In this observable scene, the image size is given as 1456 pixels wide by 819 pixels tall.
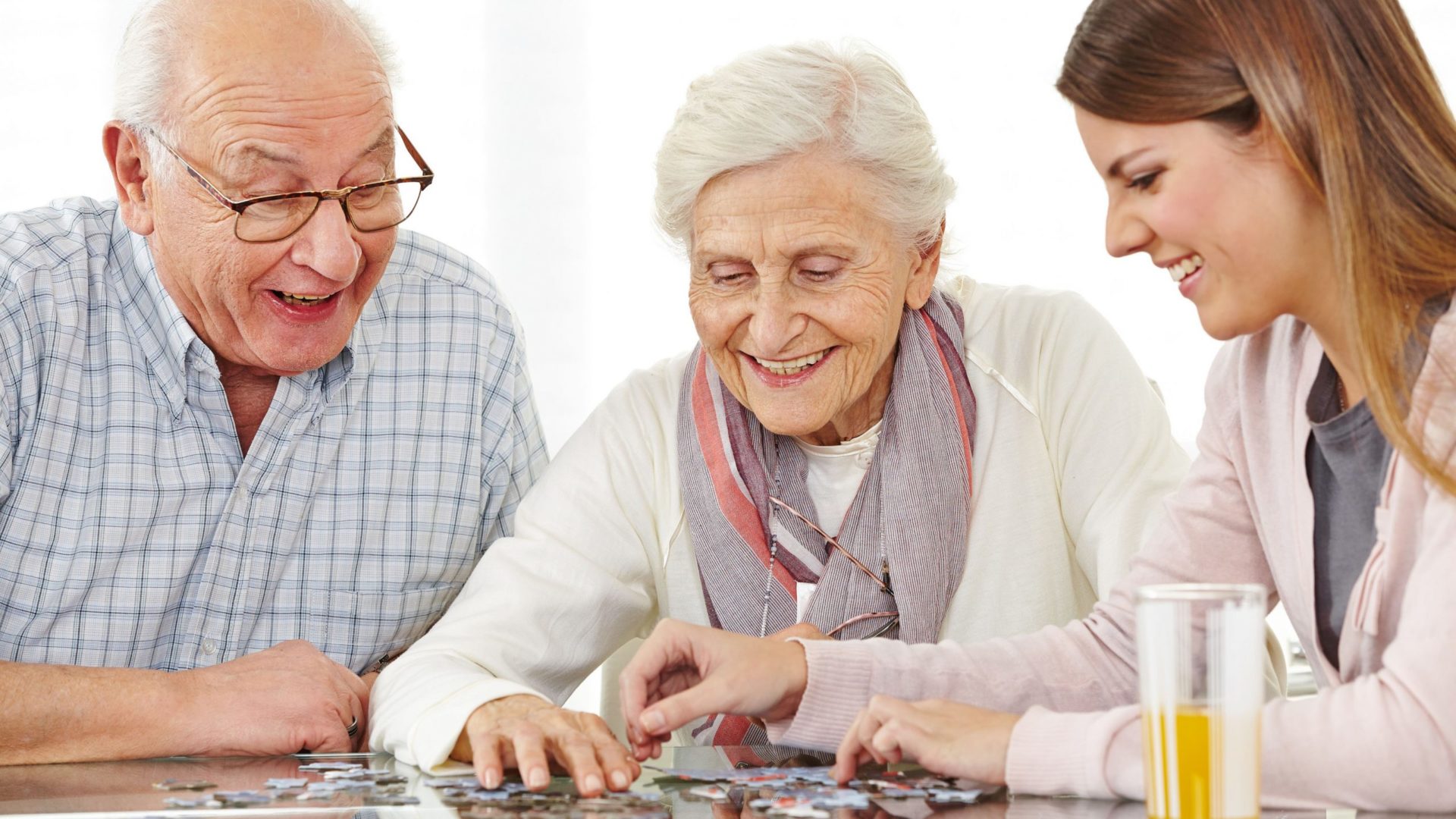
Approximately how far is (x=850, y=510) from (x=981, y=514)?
0.74ft

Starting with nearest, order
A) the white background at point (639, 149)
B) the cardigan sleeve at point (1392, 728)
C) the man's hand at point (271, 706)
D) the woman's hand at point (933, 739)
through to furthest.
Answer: the cardigan sleeve at point (1392, 728) → the woman's hand at point (933, 739) → the man's hand at point (271, 706) → the white background at point (639, 149)

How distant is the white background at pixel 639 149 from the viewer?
4.80 m

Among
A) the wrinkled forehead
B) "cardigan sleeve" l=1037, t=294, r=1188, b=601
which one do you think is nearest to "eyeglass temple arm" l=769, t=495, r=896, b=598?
"cardigan sleeve" l=1037, t=294, r=1188, b=601

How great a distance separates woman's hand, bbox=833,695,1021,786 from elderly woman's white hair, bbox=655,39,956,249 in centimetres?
100

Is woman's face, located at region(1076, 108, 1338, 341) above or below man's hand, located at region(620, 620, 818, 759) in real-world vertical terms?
above

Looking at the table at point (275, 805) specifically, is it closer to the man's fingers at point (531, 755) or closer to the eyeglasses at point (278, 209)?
the man's fingers at point (531, 755)

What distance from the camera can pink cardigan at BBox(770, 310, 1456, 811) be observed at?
4.48ft

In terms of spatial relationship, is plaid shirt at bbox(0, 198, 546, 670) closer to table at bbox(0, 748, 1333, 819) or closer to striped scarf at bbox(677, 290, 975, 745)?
striped scarf at bbox(677, 290, 975, 745)

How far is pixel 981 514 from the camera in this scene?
2.45 metres

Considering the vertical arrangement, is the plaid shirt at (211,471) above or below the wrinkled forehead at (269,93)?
below

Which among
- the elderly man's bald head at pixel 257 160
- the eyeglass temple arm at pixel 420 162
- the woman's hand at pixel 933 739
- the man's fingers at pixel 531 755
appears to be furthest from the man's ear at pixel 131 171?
the woman's hand at pixel 933 739

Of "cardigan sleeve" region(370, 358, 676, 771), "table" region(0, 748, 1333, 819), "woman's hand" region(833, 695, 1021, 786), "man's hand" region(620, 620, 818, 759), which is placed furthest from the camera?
"cardigan sleeve" region(370, 358, 676, 771)

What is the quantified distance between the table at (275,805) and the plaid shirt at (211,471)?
2.10ft

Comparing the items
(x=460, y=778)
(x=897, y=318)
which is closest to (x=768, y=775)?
(x=460, y=778)
